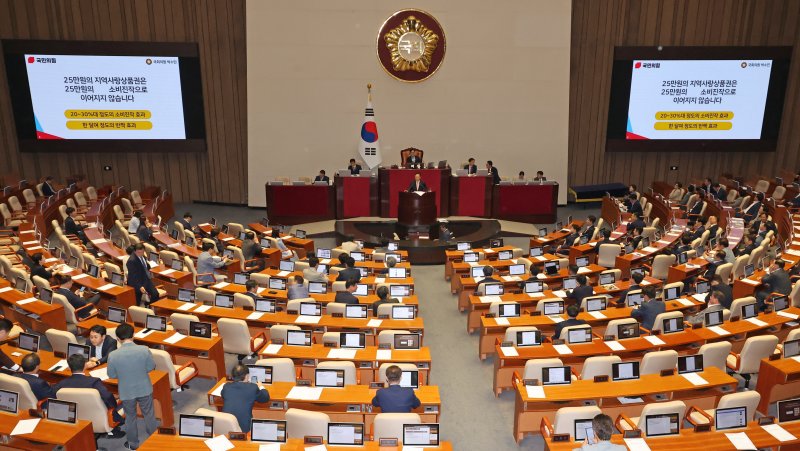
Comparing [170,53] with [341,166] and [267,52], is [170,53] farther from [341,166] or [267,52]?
[341,166]

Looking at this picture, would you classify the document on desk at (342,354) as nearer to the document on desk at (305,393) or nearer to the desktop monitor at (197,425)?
the document on desk at (305,393)

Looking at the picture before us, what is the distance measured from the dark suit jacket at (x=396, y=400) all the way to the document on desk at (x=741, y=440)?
321 cm

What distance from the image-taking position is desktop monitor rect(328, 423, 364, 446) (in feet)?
19.5

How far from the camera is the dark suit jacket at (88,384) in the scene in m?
6.68

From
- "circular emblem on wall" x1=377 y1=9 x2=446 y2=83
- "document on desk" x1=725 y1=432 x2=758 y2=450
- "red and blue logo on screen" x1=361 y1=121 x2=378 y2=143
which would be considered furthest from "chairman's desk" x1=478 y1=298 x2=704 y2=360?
"circular emblem on wall" x1=377 y1=9 x2=446 y2=83

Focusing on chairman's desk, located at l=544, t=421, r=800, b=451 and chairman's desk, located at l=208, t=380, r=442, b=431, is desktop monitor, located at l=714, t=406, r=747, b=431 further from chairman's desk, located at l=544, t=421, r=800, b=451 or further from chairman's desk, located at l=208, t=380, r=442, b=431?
chairman's desk, located at l=208, t=380, r=442, b=431

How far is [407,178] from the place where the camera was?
18.8m

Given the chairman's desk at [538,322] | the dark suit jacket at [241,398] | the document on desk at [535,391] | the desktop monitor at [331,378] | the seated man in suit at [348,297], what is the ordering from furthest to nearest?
1. the seated man in suit at [348,297]
2. the chairman's desk at [538,322]
3. the desktop monitor at [331,378]
4. the document on desk at [535,391]
5. the dark suit jacket at [241,398]

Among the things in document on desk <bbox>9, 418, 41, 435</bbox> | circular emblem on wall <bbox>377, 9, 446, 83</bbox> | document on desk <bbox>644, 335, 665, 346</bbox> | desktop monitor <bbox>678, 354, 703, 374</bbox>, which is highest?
circular emblem on wall <bbox>377, 9, 446, 83</bbox>

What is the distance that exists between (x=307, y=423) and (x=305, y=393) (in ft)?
2.69

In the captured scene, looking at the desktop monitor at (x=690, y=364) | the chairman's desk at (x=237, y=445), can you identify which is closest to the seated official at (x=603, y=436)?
the chairman's desk at (x=237, y=445)

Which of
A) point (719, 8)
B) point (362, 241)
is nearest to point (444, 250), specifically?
point (362, 241)

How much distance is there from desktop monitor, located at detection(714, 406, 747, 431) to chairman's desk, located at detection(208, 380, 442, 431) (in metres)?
2.93

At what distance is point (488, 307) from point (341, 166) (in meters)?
11.8
